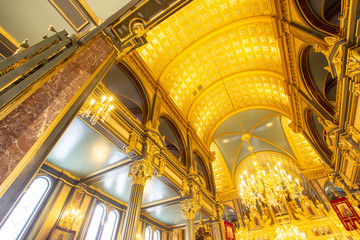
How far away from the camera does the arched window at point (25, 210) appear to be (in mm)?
5618

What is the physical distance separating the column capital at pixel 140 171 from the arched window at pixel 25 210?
3589 mm

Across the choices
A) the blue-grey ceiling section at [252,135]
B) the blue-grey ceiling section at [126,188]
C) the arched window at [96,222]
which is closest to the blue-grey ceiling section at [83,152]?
the blue-grey ceiling section at [126,188]

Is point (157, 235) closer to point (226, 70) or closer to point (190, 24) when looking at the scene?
point (226, 70)

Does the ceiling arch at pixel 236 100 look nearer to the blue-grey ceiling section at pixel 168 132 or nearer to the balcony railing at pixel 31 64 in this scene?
the blue-grey ceiling section at pixel 168 132

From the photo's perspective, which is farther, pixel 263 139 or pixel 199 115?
pixel 263 139

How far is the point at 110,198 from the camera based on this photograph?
9320 mm

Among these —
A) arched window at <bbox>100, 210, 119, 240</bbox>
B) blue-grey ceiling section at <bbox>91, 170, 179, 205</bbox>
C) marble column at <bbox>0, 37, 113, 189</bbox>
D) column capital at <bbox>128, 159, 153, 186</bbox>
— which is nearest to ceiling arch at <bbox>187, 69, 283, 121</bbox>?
blue-grey ceiling section at <bbox>91, 170, 179, 205</bbox>

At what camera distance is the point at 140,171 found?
666 cm

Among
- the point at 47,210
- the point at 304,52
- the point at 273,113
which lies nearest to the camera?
the point at 47,210

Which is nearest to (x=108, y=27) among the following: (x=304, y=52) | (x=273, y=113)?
(x=304, y=52)

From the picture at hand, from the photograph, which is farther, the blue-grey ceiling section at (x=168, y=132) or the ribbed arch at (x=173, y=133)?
the blue-grey ceiling section at (x=168, y=132)

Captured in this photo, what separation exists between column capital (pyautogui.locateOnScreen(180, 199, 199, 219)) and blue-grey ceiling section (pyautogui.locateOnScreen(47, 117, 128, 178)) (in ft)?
14.6

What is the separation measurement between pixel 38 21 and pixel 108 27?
7.51 ft

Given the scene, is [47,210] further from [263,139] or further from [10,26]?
[263,139]
